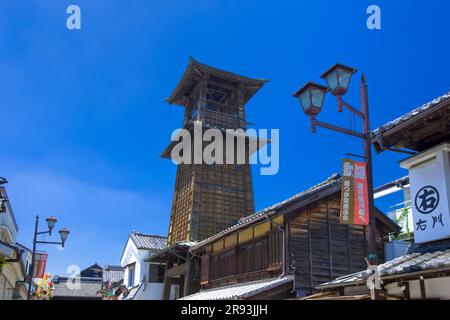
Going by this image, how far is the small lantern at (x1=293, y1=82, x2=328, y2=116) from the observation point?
28.7 feet

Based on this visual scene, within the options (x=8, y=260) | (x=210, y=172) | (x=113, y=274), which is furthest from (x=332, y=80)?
(x=113, y=274)

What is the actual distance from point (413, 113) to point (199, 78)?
1196 inches

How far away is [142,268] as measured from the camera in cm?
3550

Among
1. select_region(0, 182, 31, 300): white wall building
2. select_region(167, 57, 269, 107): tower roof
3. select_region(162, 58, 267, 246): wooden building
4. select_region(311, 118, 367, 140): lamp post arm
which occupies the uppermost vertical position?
select_region(167, 57, 269, 107): tower roof

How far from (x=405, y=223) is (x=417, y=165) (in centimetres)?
1499

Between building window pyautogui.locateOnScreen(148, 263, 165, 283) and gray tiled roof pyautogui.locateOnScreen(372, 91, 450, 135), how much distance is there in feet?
89.6

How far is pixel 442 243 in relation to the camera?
9562mm

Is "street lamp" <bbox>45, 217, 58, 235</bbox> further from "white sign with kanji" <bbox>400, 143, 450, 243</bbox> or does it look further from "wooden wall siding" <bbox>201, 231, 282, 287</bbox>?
"white sign with kanji" <bbox>400, 143, 450, 243</bbox>

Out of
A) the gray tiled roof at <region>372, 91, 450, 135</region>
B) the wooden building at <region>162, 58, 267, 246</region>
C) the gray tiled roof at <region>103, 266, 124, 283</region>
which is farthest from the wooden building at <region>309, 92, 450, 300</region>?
the gray tiled roof at <region>103, 266, 124, 283</region>

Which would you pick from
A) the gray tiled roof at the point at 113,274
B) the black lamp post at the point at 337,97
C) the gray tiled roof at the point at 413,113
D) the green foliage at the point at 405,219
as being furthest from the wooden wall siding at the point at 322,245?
the gray tiled roof at the point at 113,274

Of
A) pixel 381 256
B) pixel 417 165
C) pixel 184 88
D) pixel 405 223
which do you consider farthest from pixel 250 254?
Result: pixel 184 88

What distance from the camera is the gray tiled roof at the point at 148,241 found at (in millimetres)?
38256

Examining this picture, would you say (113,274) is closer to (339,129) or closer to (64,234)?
(64,234)
